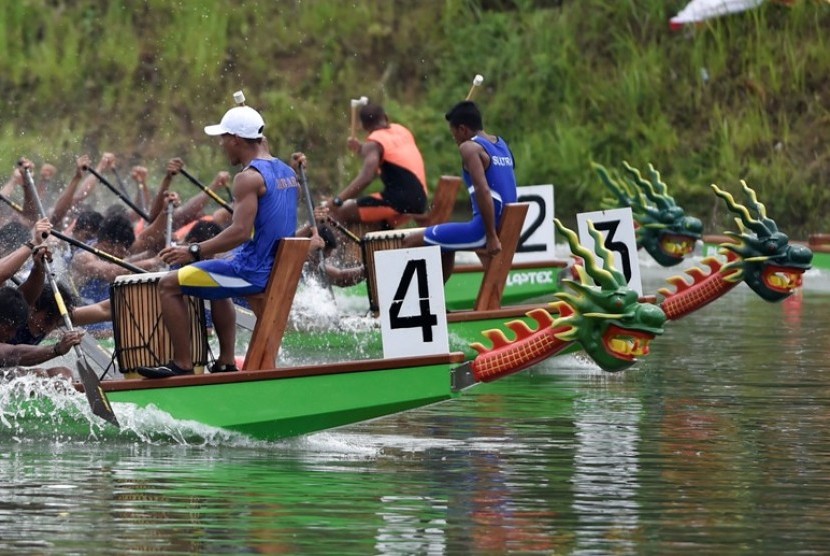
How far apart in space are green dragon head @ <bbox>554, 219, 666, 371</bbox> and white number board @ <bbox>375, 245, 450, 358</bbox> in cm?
72

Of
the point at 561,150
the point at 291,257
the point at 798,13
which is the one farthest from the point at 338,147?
the point at 291,257

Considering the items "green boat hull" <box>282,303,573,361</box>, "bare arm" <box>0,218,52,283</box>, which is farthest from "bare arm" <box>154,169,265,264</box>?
"green boat hull" <box>282,303,573,361</box>

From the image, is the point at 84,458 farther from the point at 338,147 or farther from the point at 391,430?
the point at 338,147

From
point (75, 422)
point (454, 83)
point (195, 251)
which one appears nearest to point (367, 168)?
point (195, 251)

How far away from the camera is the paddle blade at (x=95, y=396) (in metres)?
11.9

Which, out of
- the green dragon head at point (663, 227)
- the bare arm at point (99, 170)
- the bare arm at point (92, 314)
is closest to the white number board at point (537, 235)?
the green dragon head at point (663, 227)

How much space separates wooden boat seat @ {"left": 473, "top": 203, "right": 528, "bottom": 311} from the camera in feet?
53.8

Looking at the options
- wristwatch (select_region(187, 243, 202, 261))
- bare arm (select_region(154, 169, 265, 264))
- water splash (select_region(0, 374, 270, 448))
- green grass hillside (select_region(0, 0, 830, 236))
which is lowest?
water splash (select_region(0, 374, 270, 448))

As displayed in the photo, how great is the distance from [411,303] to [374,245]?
563 centimetres

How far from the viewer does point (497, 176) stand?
16.2 meters

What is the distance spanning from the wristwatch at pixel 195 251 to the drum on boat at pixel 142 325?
0.23 meters

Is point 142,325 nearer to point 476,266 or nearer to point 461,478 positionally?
point 461,478

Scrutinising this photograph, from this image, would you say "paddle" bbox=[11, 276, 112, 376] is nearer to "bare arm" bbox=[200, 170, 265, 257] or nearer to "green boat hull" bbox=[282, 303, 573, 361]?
"bare arm" bbox=[200, 170, 265, 257]

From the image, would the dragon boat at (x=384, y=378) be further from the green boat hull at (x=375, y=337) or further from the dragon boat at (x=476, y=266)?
the dragon boat at (x=476, y=266)
